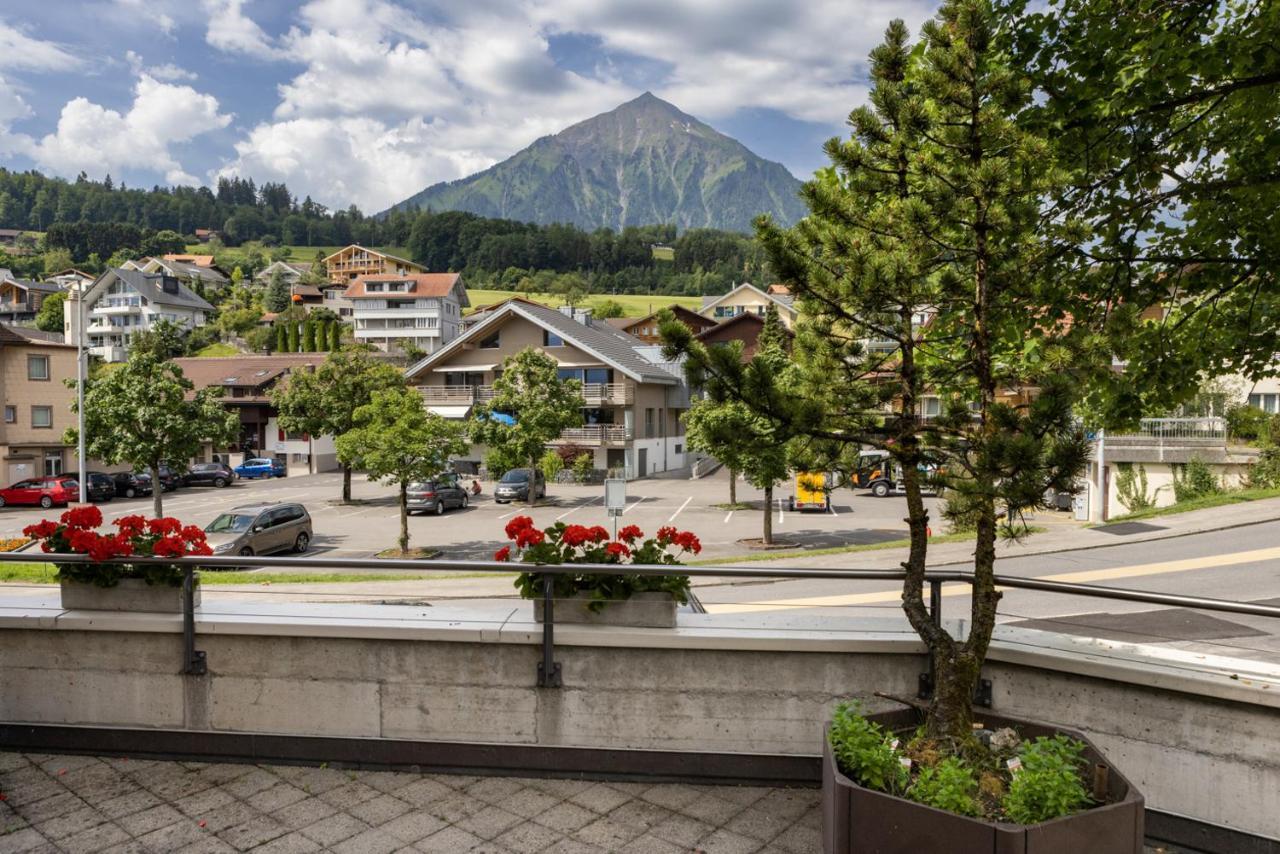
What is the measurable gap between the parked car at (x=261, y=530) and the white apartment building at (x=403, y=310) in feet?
264

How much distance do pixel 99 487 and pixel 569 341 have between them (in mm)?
24629

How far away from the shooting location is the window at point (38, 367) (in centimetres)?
4316

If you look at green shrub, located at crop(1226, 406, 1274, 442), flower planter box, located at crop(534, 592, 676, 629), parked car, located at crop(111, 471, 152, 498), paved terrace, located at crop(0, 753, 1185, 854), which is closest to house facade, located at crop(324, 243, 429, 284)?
parked car, located at crop(111, 471, 152, 498)

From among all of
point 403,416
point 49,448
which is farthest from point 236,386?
point 403,416

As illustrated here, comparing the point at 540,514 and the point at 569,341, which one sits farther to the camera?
the point at 569,341

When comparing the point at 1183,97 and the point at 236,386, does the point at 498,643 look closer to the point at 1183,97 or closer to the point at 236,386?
the point at 1183,97

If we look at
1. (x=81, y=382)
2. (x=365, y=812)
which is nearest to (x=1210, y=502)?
(x=365, y=812)

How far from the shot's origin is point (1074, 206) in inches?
257

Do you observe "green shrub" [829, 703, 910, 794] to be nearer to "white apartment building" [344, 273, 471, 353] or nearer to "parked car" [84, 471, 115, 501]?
"parked car" [84, 471, 115, 501]

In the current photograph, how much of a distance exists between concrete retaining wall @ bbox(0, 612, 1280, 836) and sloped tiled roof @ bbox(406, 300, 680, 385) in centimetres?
4213

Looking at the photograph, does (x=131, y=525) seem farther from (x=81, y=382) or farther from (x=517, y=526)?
(x=81, y=382)

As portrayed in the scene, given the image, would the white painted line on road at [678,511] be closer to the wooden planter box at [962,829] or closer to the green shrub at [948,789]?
the green shrub at [948,789]

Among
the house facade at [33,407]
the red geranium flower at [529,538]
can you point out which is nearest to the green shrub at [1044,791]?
the red geranium flower at [529,538]

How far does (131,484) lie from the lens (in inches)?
1614
